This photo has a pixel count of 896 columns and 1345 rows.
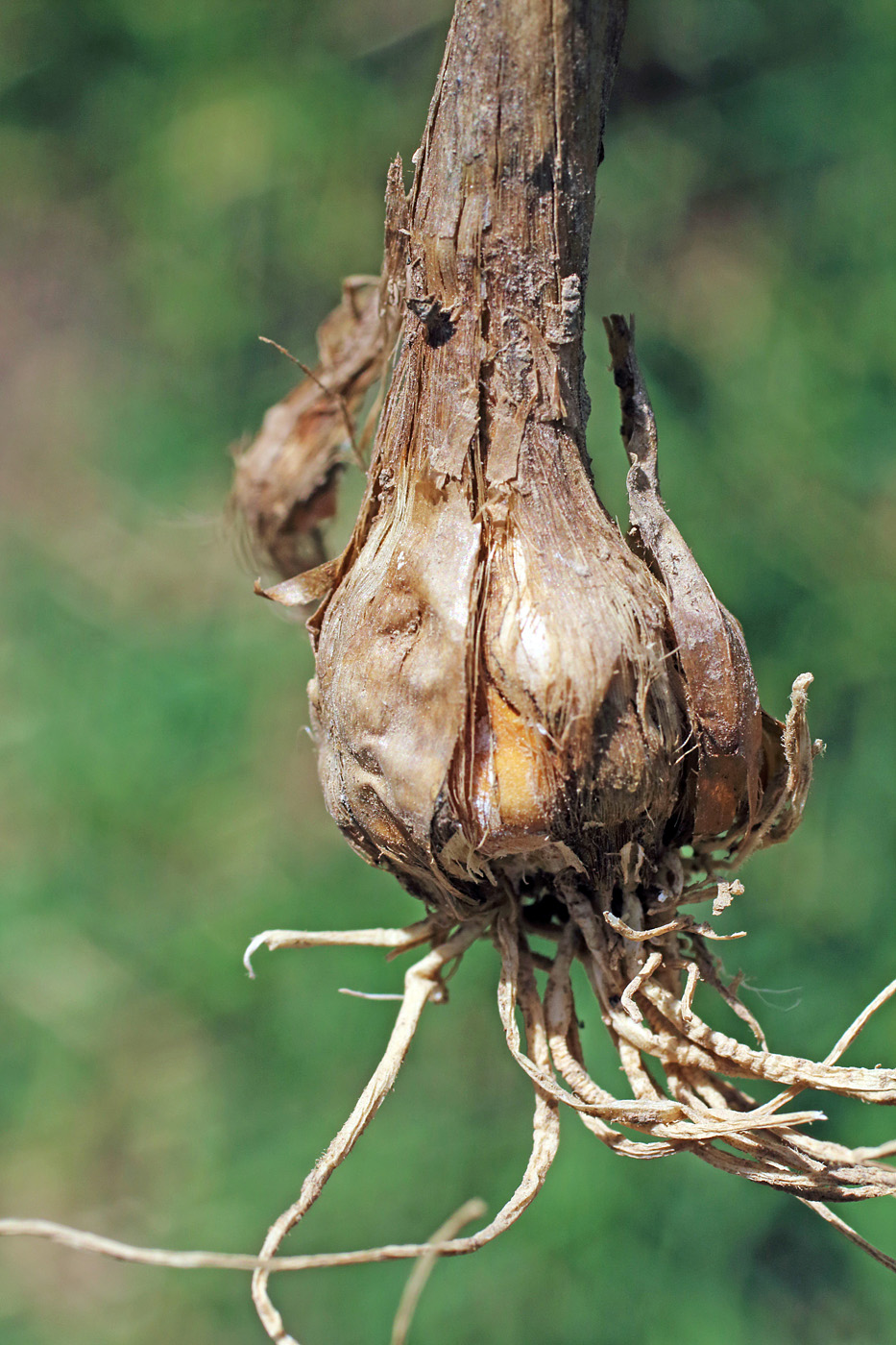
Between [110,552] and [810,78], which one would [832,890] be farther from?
[110,552]

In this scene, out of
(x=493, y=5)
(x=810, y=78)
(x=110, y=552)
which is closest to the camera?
(x=493, y=5)

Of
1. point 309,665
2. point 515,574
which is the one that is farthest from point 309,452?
point 309,665

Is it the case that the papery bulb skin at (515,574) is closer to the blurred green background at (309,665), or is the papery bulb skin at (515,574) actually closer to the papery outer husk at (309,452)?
the papery outer husk at (309,452)

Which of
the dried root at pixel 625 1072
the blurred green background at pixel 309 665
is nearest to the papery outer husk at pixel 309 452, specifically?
the blurred green background at pixel 309 665

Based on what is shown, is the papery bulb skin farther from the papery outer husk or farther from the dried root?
the papery outer husk

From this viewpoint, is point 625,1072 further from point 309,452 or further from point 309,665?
point 309,665

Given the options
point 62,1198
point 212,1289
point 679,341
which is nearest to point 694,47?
point 679,341

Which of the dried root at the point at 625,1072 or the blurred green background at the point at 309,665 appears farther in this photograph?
the blurred green background at the point at 309,665

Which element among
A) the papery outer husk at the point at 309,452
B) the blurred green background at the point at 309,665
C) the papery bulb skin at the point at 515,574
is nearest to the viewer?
the papery bulb skin at the point at 515,574

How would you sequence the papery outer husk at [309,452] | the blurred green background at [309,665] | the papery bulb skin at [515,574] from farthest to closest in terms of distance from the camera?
the blurred green background at [309,665], the papery outer husk at [309,452], the papery bulb skin at [515,574]
